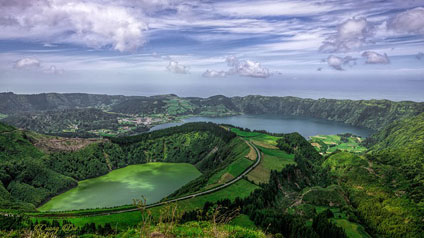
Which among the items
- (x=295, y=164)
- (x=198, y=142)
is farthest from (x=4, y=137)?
(x=295, y=164)

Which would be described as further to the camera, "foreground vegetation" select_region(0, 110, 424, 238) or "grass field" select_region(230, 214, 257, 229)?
"grass field" select_region(230, 214, 257, 229)

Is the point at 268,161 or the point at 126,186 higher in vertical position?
the point at 268,161

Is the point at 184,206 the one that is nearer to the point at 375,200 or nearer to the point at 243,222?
the point at 243,222

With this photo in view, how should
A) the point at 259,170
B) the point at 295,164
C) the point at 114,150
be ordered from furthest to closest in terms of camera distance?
the point at 114,150, the point at 295,164, the point at 259,170

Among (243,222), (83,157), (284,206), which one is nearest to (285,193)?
(284,206)

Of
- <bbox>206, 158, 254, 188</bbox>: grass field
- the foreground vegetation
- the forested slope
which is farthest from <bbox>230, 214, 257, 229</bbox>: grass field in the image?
the forested slope

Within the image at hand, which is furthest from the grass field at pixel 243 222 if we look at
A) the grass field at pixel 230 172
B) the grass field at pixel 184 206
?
the grass field at pixel 230 172

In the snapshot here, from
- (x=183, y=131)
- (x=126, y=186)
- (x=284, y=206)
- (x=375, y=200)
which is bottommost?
(x=126, y=186)

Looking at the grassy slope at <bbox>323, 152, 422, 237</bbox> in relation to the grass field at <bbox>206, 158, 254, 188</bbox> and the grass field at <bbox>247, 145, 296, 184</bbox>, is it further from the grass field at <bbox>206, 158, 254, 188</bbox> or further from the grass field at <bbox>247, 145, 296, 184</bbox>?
the grass field at <bbox>206, 158, 254, 188</bbox>

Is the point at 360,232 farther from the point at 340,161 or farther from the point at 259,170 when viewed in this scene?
the point at 340,161
